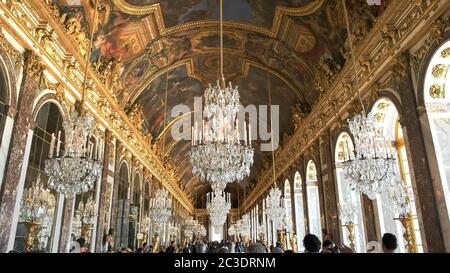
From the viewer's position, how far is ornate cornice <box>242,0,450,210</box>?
6.30 m

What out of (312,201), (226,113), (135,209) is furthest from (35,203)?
(312,201)

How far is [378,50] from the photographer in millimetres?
8141

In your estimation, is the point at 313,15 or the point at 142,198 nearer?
the point at 313,15

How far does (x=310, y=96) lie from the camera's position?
14.3 metres

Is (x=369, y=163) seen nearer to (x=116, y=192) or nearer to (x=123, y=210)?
(x=116, y=192)

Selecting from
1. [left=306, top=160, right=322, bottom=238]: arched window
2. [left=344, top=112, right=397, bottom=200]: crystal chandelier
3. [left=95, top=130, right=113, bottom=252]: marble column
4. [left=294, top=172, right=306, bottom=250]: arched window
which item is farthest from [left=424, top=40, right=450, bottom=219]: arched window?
[left=294, top=172, right=306, bottom=250]: arched window

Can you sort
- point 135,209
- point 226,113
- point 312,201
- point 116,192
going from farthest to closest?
point 135,209
point 312,201
point 116,192
point 226,113

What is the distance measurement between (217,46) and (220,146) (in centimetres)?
1088

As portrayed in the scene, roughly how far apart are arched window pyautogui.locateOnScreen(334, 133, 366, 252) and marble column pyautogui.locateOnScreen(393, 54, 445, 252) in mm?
2750
